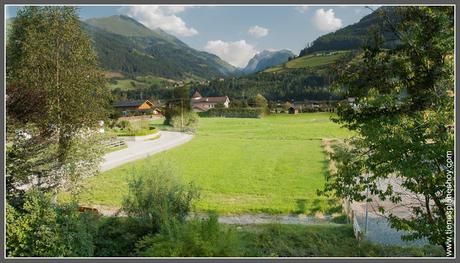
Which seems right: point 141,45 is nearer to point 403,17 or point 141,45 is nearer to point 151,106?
point 151,106

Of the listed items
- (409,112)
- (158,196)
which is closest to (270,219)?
(158,196)

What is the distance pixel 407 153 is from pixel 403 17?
6.96 feet

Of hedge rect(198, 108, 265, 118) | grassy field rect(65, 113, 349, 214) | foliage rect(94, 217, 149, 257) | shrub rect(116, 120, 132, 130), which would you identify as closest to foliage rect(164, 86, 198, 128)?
hedge rect(198, 108, 265, 118)

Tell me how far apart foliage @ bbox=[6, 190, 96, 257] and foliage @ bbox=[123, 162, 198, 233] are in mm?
1166

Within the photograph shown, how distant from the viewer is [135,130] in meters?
29.8

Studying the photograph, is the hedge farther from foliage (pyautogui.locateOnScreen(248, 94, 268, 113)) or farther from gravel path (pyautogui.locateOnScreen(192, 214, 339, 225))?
gravel path (pyautogui.locateOnScreen(192, 214, 339, 225))

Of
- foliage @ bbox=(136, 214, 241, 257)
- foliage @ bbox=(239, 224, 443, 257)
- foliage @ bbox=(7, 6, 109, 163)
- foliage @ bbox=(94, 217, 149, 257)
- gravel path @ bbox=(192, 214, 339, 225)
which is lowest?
gravel path @ bbox=(192, 214, 339, 225)

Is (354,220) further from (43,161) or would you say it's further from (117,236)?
(43,161)

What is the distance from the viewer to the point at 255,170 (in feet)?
51.8

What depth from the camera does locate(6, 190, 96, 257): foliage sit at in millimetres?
6598

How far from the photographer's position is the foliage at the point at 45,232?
660cm

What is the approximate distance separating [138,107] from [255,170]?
2089cm

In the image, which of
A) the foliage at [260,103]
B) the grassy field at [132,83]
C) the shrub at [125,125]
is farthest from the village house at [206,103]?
the shrub at [125,125]

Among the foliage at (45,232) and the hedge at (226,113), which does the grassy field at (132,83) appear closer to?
the hedge at (226,113)
